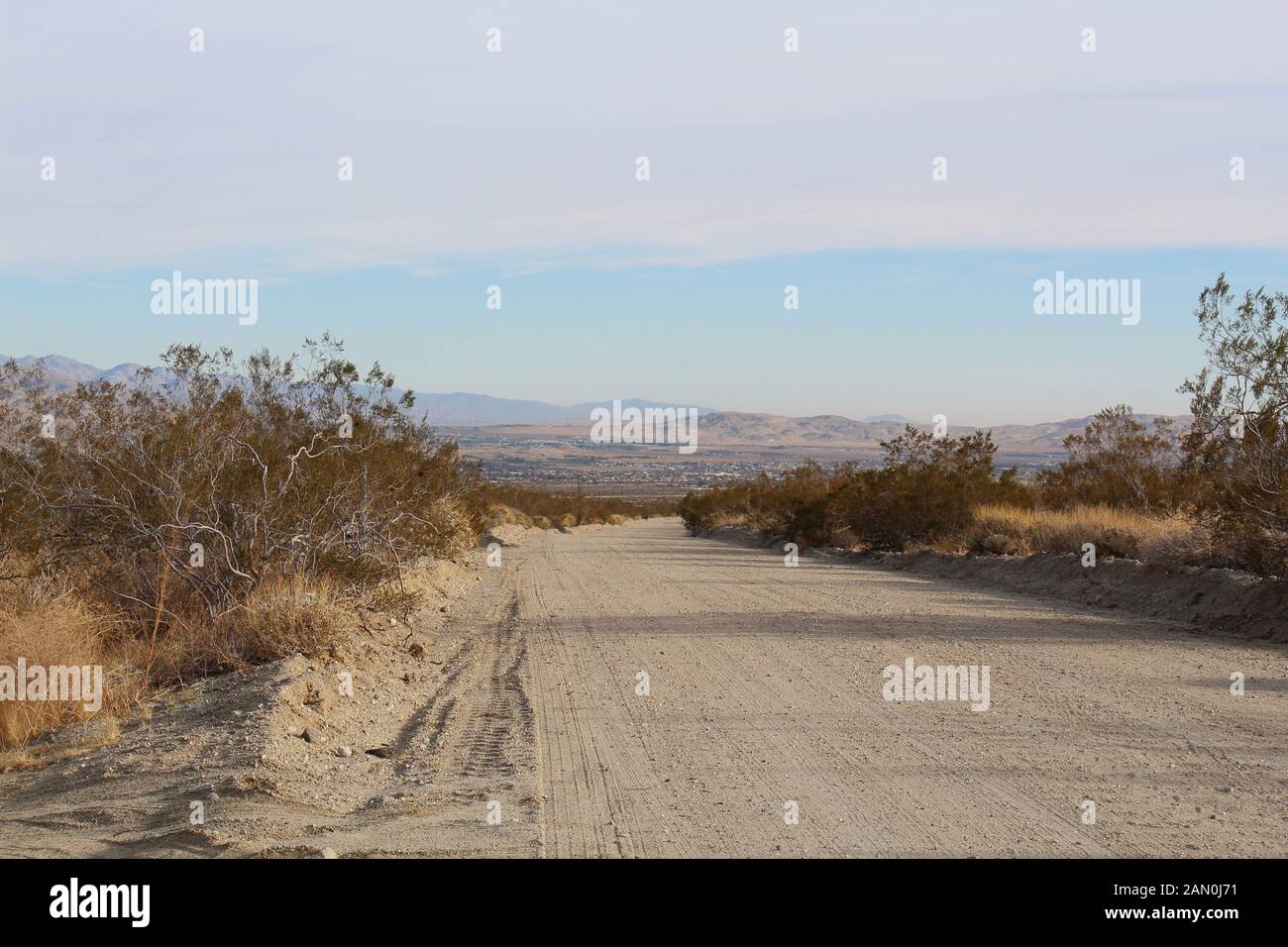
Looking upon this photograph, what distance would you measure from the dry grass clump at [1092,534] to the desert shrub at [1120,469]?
102 cm

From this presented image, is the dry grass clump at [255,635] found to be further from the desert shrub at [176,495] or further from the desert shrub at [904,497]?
the desert shrub at [904,497]

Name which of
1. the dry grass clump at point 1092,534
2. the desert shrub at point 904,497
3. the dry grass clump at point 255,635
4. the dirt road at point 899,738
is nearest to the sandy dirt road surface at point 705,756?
the dirt road at point 899,738

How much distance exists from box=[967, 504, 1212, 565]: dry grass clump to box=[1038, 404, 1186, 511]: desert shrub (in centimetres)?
102

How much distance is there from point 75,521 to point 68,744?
4.62 m

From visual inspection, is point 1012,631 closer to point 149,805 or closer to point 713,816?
point 713,816

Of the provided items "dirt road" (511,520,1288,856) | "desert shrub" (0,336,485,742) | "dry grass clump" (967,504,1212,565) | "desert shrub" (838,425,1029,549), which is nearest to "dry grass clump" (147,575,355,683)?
"desert shrub" (0,336,485,742)

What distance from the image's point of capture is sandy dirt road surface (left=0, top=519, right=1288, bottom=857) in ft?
21.8

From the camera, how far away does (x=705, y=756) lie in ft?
28.6

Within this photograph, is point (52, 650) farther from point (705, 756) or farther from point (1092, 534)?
point (1092, 534)

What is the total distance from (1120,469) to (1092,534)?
368 inches

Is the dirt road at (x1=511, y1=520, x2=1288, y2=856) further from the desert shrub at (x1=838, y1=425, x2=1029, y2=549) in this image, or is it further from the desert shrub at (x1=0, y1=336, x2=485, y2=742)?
the desert shrub at (x1=838, y1=425, x2=1029, y2=549)

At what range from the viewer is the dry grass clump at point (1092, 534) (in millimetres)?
19219
